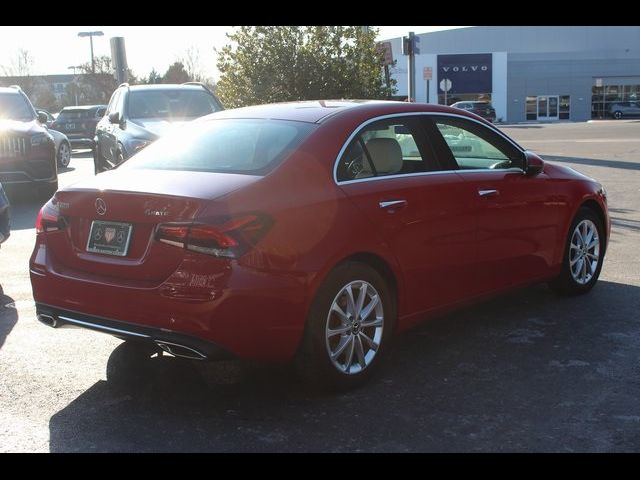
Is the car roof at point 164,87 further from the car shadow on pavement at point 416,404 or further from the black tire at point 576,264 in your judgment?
the car shadow on pavement at point 416,404

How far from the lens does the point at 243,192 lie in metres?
4.20

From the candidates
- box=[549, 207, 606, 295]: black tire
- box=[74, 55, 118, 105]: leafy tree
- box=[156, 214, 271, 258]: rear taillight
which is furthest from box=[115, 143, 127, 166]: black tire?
box=[74, 55, 118, 105]: leafy tree

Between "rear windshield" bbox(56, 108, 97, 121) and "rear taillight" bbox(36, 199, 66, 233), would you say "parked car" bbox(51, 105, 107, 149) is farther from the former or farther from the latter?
"rear taillight" bbox(36, 199, 66, 233)

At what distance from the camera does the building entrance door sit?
72431mm

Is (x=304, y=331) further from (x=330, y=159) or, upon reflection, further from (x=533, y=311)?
(x=533, y=311)

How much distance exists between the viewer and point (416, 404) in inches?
172

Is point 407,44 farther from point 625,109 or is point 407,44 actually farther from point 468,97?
point 468,97

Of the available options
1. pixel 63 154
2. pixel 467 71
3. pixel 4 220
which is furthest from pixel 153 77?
pixel 4 220

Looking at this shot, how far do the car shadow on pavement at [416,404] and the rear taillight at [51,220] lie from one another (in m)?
0.94

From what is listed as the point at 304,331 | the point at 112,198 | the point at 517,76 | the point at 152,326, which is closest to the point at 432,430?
the point at 304,331

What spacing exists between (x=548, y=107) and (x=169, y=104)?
63951 mm

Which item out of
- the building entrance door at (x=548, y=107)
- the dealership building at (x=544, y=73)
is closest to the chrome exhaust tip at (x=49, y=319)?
the dealership building at (x=544, y=73)

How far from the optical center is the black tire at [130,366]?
475 centimetres

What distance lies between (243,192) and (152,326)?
0.81 metres
